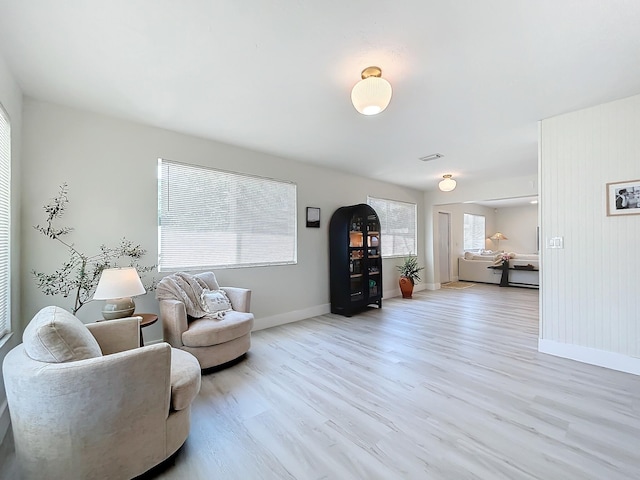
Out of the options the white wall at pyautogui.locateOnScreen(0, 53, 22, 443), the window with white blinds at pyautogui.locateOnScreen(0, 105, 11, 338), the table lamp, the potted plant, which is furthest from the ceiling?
the table lamp

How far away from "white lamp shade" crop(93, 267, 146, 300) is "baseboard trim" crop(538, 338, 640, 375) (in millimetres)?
4126

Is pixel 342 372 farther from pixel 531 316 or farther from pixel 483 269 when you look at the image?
pixel 483 269

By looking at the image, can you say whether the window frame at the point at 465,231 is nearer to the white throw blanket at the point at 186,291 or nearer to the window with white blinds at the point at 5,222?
the white throw blanket at the point at 186,291

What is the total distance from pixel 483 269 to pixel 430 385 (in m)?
6.99

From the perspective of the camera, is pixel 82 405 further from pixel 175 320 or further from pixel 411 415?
pixel 411 415

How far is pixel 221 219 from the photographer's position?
366 cm

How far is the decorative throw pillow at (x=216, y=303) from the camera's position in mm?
2973

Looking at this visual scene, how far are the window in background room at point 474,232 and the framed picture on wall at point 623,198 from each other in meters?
6.90

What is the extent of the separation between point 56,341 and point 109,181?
206 cm


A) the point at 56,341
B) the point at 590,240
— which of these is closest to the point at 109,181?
the point at 56,341

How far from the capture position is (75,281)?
2.65m

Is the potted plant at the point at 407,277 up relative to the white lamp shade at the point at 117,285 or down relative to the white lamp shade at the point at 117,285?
down

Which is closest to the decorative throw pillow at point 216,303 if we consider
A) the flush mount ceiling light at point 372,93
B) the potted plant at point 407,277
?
the flush mount ceiling light at point 372,93

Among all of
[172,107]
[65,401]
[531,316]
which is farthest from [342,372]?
[531,316]
